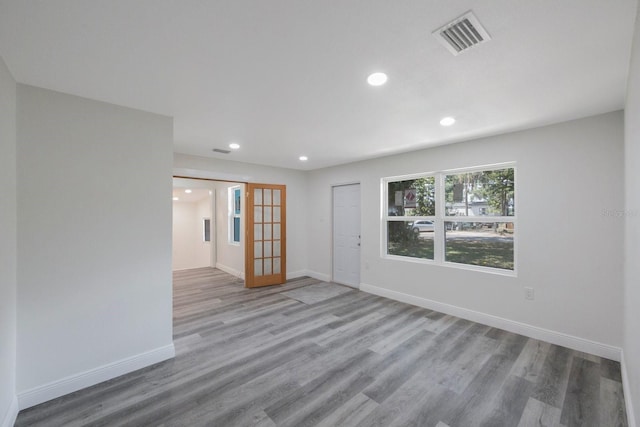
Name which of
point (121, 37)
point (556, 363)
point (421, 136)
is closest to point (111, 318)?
point (121, 37)

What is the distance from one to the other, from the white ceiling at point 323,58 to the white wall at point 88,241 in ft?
0.93

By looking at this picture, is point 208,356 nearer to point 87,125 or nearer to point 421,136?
point 87,125

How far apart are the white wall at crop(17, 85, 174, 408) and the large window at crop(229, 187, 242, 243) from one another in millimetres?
3719

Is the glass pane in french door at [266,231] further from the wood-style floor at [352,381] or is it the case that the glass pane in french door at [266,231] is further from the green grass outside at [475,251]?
the green grass outside at [475,251]

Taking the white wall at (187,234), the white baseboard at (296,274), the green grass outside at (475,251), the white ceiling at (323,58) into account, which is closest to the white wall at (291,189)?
the white baseboard at (296,274)

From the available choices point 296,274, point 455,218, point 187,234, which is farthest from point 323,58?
point 187,234

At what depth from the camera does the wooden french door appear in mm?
5230

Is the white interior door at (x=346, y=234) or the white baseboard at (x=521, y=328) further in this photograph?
the white interior door at (x=346, y=234)

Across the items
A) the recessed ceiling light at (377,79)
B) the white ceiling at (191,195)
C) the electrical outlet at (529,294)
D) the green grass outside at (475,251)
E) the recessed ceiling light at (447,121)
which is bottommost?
the electrical outlet at (529,294)

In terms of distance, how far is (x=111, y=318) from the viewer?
2.34 metres

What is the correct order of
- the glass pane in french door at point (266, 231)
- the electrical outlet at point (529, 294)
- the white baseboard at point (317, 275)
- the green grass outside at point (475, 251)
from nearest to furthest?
the electrical outlet at point (529, 294) < the green grass outside at point (475, 251) < the glass pane in french door at point (266, 231) < the white baseboard at point (317, 275)

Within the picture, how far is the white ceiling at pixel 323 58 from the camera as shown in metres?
1.34

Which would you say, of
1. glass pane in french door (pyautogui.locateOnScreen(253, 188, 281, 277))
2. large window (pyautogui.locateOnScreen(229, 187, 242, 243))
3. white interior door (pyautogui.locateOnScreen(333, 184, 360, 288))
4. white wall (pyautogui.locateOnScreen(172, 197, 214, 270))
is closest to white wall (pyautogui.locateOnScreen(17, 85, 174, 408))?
glass pane in french door (pyautogui.locateOnScreen(253, 188, 281, 277))

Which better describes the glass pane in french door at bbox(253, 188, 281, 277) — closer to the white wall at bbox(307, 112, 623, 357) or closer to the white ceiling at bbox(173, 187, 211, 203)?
the white wall at bbox(307, 112, 623, 357)
